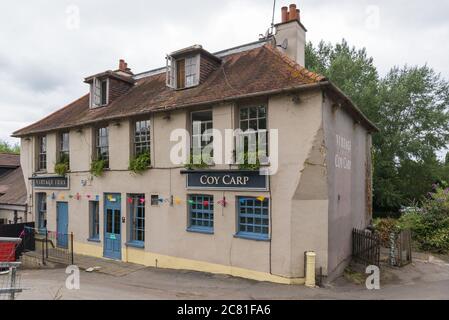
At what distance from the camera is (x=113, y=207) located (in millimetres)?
13406

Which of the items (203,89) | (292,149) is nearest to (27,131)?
(203,89)

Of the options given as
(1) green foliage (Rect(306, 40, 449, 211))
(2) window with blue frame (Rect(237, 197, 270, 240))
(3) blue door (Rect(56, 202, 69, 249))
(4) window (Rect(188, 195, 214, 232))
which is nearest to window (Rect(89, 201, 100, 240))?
(3) blue door (Rect(56, 202, 69, 249))

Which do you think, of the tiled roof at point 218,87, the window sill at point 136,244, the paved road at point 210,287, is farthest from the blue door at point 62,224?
the window sill at point 136,244

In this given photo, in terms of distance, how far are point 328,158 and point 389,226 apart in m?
9.85

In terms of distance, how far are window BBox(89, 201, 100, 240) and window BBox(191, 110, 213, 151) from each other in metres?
6.25

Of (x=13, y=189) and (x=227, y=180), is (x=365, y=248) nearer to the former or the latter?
(x=227, y=180)

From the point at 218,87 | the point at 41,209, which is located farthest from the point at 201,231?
the point at 41,209

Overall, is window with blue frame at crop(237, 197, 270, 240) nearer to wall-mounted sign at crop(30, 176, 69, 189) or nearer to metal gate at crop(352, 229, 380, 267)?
metal gate at crop(352, 229, 380, 267)

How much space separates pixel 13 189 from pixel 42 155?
4.72m

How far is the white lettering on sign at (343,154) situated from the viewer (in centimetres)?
1055

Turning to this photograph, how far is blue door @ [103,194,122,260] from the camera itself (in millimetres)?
13125

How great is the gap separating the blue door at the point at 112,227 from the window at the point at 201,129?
4717mm

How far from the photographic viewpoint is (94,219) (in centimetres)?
1427
